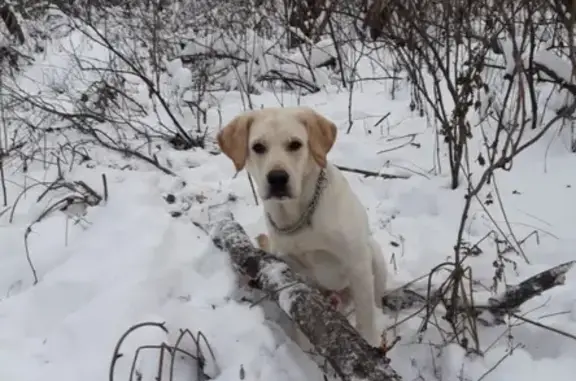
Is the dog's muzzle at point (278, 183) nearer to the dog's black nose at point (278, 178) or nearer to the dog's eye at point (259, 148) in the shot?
the dog's black nose at point (278, 178)

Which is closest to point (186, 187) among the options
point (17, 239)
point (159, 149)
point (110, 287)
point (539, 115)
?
point (159, 149)

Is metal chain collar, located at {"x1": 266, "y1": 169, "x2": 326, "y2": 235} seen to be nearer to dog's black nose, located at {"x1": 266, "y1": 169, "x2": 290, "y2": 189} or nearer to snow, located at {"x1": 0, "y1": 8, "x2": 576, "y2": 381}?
dog's black nose, located at {"x1": 266, "y1": 169, "x2": 290, "y2": 189}

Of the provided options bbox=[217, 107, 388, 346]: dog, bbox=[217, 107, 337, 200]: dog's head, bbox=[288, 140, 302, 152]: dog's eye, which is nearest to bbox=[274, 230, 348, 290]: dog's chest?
bbox=[217, 107, 388, 346]: dog

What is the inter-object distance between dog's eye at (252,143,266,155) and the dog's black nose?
138mm

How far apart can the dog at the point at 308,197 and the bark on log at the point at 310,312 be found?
0.51ft

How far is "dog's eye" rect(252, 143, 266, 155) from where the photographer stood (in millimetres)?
2814

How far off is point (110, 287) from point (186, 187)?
1.46 metres

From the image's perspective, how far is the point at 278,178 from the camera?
8.91 feet

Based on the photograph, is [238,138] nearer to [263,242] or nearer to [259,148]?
[259,148]

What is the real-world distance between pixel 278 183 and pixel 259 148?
19 centimetres

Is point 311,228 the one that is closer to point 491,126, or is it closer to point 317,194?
point 317,194

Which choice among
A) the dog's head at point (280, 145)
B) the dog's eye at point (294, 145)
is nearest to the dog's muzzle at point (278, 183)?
the dog's head at point (280, 145)

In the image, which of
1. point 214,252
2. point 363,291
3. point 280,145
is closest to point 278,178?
point 280,145

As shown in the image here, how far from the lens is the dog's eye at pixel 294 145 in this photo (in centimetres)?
278
